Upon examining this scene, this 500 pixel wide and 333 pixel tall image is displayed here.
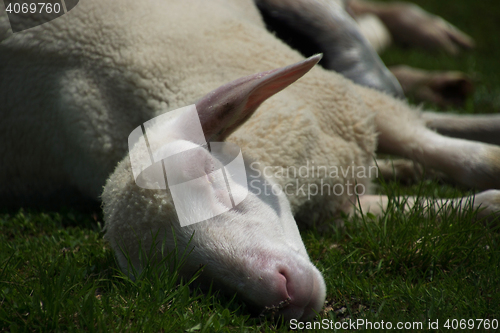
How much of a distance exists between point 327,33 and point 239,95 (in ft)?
6.75

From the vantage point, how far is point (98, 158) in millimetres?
2779

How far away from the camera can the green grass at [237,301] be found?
182 cm

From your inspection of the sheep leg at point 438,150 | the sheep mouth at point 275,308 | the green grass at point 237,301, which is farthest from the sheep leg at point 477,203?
the sheep mouth at point 275,308

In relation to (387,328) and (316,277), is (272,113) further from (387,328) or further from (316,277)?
(387,328)

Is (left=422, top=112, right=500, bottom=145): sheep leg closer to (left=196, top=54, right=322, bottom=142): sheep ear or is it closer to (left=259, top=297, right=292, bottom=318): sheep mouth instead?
(left=196, top=54, right=322, bottom=142): sheep ear

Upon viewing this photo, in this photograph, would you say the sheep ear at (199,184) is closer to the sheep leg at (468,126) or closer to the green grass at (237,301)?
the green grass at (237,301)

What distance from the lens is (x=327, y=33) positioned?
3863mm

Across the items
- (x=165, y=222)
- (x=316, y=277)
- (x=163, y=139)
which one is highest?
(x=163, y=139)

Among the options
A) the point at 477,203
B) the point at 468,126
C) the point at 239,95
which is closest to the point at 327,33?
the point at 468,126

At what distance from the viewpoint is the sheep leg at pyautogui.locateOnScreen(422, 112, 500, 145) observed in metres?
3.65

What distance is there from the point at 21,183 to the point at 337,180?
208 cm

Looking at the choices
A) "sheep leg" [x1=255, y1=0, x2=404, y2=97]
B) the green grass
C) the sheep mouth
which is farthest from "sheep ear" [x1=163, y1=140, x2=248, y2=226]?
"sheep leg" [x1=255, y1=0, x2=404, y2=97]

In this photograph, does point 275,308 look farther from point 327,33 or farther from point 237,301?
point 327,33

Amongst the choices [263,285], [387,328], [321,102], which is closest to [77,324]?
[263,285]
